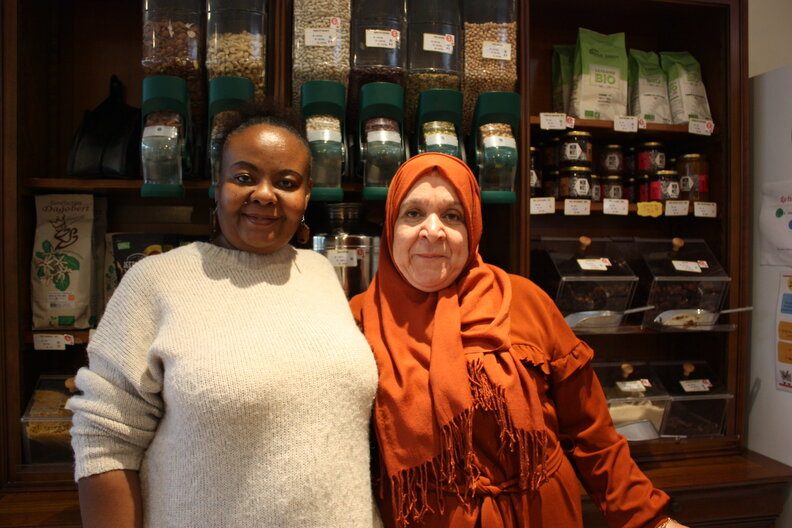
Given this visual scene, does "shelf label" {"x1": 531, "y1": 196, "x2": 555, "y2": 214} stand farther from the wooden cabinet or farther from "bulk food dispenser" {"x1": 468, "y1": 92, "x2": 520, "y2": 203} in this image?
"bulk food dispenser" {"x1": 468, "y1": 92, "x2": 520, "y2": 203}

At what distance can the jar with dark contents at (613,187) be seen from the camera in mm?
1990

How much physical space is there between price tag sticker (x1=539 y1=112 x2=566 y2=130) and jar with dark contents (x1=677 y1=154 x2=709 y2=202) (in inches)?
23.9

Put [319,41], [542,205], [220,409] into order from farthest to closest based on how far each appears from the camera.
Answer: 1. [542,205]
2. [319,41]
3. [220,409]

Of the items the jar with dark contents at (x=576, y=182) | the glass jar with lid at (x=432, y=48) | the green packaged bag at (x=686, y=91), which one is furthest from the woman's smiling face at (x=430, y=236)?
the green packaged bag at (x=686, y=91)

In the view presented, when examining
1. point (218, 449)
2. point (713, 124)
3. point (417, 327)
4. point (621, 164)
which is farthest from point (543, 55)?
point (218, 449)

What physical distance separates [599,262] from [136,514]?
1.63m

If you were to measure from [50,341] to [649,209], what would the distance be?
7.14ft

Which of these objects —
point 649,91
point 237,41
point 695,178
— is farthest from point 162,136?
point 695,178

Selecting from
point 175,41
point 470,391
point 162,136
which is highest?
point 175,41

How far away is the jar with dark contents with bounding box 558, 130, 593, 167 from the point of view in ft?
6.10

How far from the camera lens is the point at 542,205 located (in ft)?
5.83

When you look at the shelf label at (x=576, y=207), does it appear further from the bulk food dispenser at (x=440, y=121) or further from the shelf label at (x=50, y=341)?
the shelf label at (x=50, y=341)

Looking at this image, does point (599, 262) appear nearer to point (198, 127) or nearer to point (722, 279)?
point (722, 279)

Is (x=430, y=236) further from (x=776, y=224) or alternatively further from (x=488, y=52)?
(x=776, y=224)
